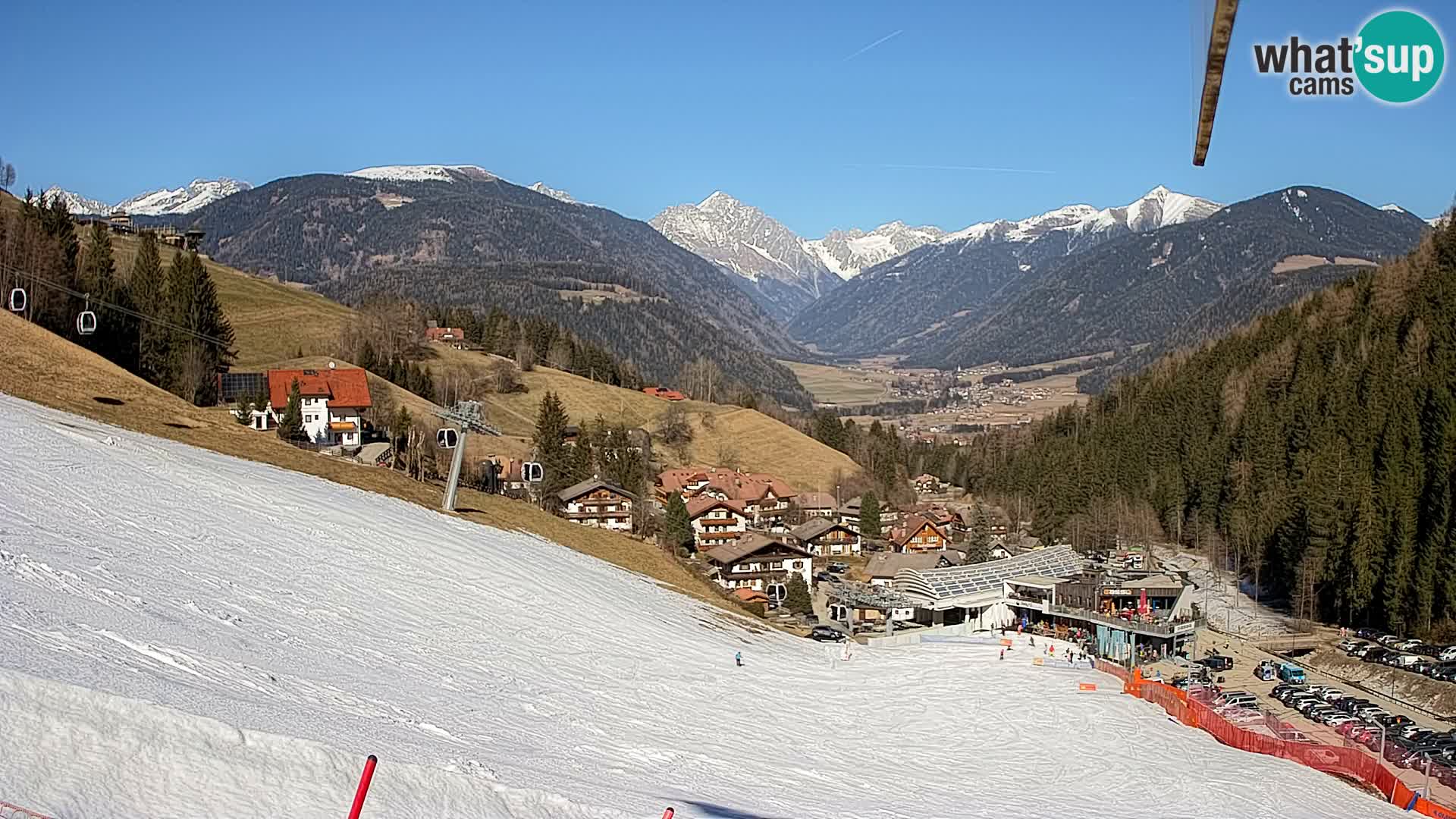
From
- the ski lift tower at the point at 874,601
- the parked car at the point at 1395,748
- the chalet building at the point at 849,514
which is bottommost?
the ski lift tower at the point at 874,601

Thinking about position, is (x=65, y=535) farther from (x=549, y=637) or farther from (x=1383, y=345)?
(x=1383, y=345)

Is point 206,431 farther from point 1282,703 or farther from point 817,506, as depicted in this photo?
point 817,506

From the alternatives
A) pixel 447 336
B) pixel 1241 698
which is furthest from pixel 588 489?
pixel 447 336

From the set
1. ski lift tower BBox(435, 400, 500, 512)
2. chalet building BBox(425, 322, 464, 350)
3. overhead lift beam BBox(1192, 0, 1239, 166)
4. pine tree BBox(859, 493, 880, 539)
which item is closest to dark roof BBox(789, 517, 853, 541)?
pine tree BBox(859, 493, 880, 539)

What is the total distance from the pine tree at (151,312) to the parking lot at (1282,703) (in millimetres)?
49606

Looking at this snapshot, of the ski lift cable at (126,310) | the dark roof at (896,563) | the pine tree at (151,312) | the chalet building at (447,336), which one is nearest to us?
the ski lift cable at (126,310)

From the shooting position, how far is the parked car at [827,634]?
46.4m

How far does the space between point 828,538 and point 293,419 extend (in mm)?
36668

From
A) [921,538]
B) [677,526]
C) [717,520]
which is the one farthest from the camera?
[921,538]

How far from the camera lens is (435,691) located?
1708 cm

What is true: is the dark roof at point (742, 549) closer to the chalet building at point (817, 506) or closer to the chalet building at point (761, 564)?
the chalet building at point (761, 564)

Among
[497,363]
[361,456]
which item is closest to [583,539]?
[361,456]

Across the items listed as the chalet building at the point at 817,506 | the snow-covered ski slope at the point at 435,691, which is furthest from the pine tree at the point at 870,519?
the snow-covered ski slope at the point at 435,691

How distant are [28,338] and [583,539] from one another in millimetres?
18387
